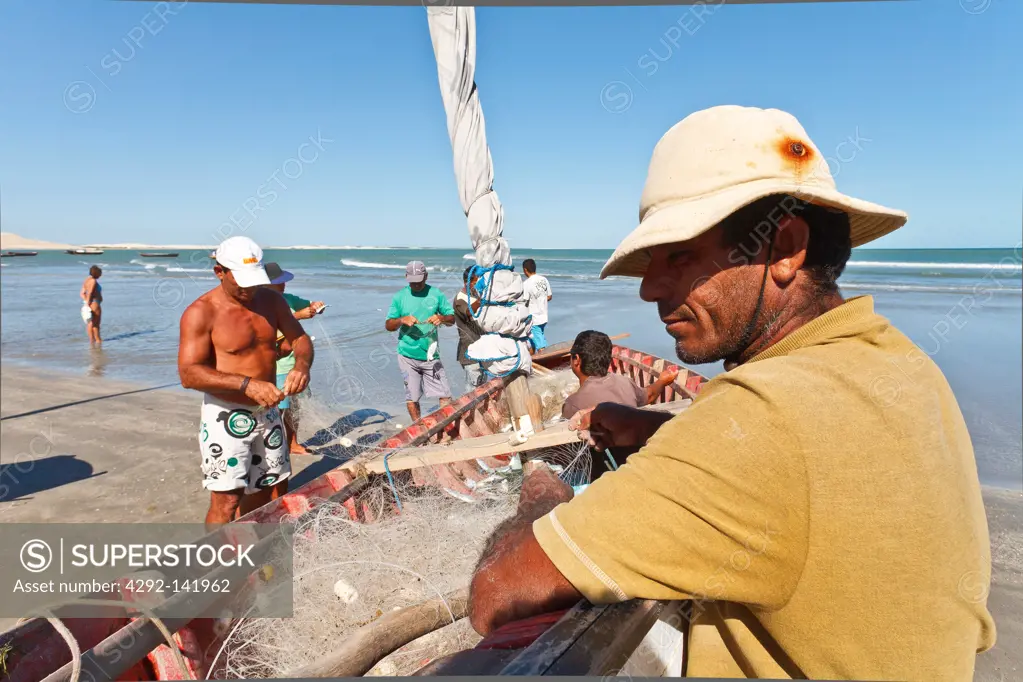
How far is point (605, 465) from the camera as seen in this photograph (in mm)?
3633

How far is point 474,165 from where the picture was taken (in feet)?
14.3

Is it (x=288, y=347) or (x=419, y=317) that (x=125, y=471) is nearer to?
(x=288, y=347)

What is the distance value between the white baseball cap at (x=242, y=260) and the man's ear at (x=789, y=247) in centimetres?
339

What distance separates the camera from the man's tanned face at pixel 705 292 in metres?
1.04

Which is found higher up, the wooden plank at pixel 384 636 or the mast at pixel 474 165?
the mast at pixel 474 165

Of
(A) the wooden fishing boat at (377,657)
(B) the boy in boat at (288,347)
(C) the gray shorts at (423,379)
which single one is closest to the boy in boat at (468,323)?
(C) the gray shorts at (423,379)

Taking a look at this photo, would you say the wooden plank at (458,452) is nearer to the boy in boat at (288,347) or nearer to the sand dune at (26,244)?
the boy in boat at (288,347)

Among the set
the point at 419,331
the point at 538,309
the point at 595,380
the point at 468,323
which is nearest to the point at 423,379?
the point at 419,331

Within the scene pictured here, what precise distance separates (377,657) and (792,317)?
1740mm

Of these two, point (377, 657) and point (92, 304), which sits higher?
point (92, 304)

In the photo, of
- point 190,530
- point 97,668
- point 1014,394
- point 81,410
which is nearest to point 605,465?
point 97,668

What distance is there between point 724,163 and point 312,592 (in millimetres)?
2391

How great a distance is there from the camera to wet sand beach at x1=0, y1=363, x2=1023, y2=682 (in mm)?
3955

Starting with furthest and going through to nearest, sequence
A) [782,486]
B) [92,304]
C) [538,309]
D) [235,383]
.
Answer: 1. [92,304]
2. [538,309]
3. [235,383]
4. [782,486]
